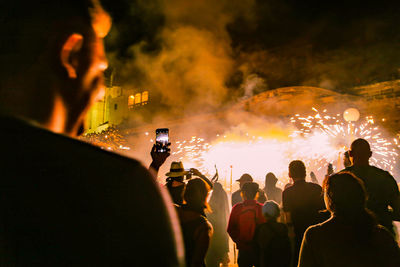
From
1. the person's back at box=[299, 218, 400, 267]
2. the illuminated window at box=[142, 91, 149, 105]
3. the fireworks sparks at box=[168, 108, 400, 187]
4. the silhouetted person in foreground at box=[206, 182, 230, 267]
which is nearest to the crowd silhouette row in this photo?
the person's back at box=[299, 218, 400, 267]

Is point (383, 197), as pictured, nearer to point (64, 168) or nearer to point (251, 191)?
point (251, 191)

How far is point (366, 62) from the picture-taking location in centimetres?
1673

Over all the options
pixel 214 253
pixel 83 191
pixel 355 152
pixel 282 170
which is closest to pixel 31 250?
pixel 83 191

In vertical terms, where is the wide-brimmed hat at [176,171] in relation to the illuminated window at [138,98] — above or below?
below

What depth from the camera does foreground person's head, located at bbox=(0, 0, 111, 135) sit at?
0.75 m

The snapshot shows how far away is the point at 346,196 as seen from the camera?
2.08m

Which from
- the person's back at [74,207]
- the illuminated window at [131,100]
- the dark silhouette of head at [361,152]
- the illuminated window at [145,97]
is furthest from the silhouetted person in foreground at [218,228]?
the illuminated window at [131,100]

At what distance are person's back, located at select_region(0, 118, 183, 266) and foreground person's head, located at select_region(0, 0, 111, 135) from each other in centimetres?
18

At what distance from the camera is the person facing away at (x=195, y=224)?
2.86 meters

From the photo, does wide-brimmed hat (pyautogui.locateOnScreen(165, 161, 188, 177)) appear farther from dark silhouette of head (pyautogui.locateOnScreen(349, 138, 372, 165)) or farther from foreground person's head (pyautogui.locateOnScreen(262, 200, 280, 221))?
dark silhouette of head (pyautogui.locateOnScreen(349, 138, 372, 165))

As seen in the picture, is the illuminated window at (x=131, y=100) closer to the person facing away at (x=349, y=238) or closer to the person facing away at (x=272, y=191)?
the person facing away at (x=272, y=191)

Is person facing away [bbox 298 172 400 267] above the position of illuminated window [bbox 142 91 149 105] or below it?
below

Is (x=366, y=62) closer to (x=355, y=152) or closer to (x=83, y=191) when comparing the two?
(x=355, y=152)

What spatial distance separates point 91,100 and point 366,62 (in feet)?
64.0
